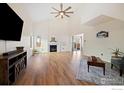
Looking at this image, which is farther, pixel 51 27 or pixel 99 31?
A: pixel 51 27

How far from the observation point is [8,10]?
3.03 metres

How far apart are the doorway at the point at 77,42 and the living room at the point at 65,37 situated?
0.10m

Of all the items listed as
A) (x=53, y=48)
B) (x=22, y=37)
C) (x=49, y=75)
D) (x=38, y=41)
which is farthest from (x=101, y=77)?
(x=38, y=41)

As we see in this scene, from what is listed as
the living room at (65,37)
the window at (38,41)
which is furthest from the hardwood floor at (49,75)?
the window at (38,41)

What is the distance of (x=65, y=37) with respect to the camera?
30.2ft

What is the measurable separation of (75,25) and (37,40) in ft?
9.49

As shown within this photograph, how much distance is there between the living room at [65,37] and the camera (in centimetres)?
388

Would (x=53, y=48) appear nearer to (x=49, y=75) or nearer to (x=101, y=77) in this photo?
(x=49, y=75)

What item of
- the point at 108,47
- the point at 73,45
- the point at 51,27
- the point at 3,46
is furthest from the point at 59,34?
the point at 3,46

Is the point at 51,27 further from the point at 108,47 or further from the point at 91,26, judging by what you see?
the point at 108,47

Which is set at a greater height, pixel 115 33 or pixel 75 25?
pixel 75 25

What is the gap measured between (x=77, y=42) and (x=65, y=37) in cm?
103

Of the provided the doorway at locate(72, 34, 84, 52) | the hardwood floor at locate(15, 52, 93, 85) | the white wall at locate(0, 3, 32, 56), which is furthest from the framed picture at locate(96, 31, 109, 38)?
the white wall at locate(0, 3, 32, 56)
